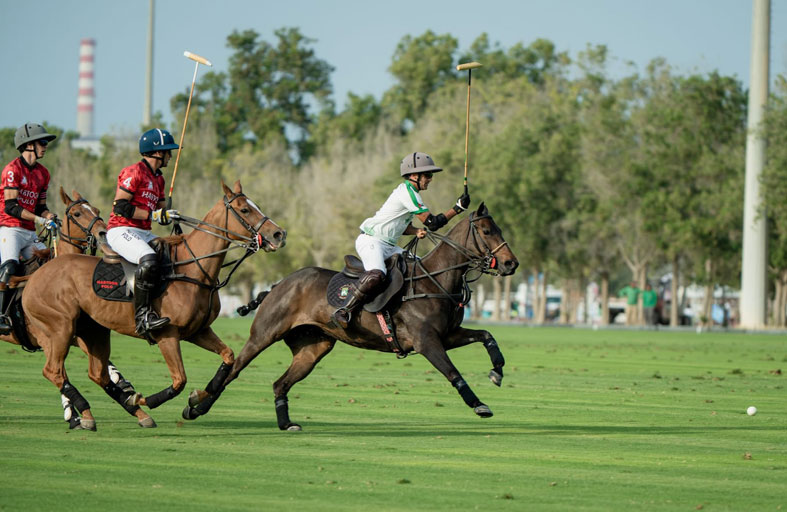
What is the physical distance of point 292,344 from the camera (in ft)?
44.4

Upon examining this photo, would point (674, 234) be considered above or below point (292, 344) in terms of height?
above

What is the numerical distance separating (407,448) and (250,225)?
124 inches

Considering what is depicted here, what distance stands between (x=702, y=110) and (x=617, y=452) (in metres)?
50.6

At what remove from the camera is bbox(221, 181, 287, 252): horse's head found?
41.2ft

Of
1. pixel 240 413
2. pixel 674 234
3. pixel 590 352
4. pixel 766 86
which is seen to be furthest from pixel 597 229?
pixel 240 413

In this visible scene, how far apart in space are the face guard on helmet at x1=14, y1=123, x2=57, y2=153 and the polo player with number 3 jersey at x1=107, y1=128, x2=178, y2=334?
151 centimetres

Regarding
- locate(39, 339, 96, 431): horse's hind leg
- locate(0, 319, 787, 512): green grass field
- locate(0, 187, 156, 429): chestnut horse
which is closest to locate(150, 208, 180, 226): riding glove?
locate(0, 187, 156, 429): chestnut horse

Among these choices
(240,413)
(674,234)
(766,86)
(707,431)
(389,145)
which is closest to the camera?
(707,431)

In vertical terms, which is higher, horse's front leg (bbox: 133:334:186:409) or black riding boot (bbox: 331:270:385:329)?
black riding boot (bbox: 331:270:385:329)

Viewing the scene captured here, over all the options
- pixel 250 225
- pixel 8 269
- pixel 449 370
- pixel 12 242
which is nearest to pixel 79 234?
pixel 12 242

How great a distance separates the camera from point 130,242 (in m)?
12.7

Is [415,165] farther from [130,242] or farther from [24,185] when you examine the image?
[24,185]

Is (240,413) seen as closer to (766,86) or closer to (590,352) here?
(590,352)

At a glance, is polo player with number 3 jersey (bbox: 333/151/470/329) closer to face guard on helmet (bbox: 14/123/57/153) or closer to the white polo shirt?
the white polo shirt
